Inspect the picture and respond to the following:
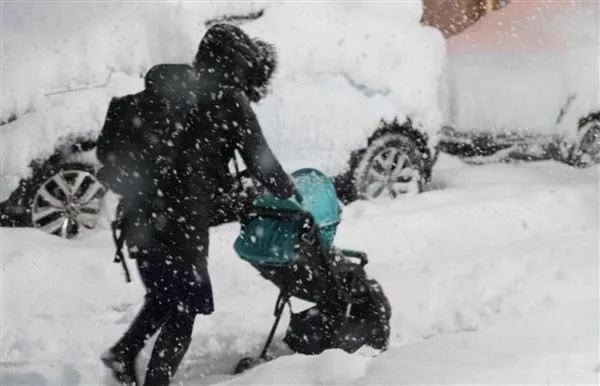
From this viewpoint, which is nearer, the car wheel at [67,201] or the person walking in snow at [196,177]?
the person walking in snow at [196,177]

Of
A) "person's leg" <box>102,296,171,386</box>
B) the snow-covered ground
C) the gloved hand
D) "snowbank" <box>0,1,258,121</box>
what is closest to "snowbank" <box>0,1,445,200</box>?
"snowbank" <box>0,1,258,121</box>

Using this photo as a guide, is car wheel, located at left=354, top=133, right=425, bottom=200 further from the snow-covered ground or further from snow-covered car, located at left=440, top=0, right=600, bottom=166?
snow-covered car, located at left=440, top=0, right=600, bottom=166

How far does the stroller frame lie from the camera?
3.63 metres

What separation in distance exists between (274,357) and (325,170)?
2.49 metres

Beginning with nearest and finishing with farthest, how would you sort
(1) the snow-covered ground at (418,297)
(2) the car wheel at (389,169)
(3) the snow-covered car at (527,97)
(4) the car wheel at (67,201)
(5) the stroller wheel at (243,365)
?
(1) the snow-covered ground at (418,297) → (5) the stroller wheel at (243,365) → (4) the car wheel at (67,201) → (2) the car wheel at (389,169) → (3) the snow-covered car at (527,97)

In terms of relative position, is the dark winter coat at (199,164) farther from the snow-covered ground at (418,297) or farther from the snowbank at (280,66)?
the snowbank at (280,66)

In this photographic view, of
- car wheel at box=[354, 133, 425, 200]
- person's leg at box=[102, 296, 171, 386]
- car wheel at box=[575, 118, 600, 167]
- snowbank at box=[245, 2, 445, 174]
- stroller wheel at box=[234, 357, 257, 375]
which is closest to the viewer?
person's leg at box=[102, 296, 171, 386]

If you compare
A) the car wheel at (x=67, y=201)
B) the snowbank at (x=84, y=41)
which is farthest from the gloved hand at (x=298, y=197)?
the snowbank at (x=84, y=41)

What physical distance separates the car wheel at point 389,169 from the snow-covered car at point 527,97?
1.05 meters

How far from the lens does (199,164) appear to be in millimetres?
3527

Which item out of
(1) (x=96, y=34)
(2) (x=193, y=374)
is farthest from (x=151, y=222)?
(1) (x=96, y=34)

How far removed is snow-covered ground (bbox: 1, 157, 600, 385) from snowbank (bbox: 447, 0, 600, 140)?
1.93 feet

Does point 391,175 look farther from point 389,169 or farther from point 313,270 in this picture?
point 313,270

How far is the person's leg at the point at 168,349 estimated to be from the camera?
3.64m
